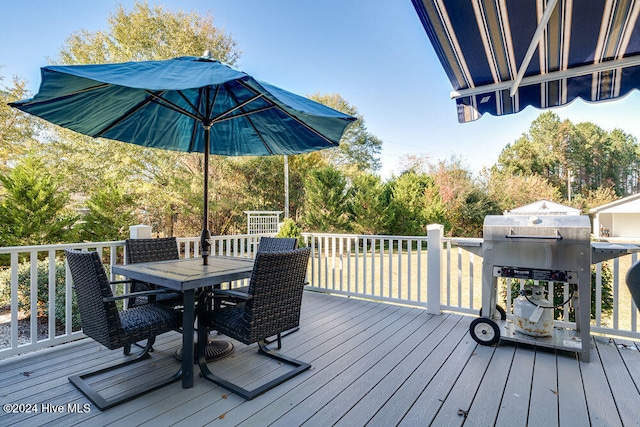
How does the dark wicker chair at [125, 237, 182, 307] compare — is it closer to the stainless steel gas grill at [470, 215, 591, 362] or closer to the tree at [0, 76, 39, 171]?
the stainless steel gas grill at [470, 215, 591, 362]

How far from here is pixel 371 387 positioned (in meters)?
2.26

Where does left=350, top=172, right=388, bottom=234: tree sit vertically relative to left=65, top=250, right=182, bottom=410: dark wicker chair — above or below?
above

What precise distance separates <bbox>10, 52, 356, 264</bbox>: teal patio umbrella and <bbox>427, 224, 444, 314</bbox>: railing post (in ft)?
5.11

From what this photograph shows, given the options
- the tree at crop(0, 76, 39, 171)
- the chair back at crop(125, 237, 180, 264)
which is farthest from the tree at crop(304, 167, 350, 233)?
the chair back at crop(125, 237, 180, 264)

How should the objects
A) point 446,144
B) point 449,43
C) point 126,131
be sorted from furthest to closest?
point 446,144
point 126,131
point 449,43

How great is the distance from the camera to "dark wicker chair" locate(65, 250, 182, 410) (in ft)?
6.55

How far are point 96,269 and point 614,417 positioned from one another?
3.19m

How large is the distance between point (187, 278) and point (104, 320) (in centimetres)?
52

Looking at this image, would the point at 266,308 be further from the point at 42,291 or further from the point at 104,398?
the point at 42,291

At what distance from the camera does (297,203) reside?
53.7 ft

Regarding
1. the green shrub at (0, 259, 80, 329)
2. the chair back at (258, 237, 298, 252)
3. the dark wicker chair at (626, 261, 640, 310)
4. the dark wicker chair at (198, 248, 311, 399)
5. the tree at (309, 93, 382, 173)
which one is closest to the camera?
the dark wicker chair at (626, 261, 640, 310)

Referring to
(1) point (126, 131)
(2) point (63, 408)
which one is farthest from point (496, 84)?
(2) point (63, 408)

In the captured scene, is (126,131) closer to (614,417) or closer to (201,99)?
(201,99)

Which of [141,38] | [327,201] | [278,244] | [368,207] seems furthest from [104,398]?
[368,207]
